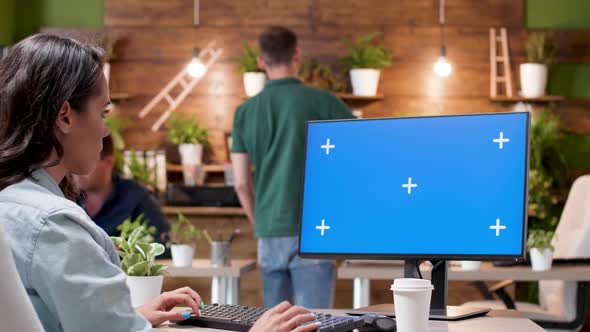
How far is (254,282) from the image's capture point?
6266mm

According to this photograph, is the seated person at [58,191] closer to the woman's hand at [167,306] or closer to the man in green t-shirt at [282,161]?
the woman's hand at [167,306]

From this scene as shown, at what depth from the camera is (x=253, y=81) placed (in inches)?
251

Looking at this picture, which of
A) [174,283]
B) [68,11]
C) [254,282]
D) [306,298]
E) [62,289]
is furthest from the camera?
[68,11]

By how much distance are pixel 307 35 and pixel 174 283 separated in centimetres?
239

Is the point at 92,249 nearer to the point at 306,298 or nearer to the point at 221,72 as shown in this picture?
the point at 306,298

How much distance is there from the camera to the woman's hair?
1.54 metres

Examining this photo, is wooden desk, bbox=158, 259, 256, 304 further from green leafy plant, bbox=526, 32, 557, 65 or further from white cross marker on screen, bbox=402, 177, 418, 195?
green leafy plant, bbox=526, 32, 557, 65

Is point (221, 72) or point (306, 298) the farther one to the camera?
point (221, 72)

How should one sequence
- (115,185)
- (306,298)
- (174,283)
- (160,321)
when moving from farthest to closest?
1. (174,283)
2. (115,185)
3. (306,298)
4. (160,321)

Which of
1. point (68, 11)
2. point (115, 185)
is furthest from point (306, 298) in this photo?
point (68, 11)

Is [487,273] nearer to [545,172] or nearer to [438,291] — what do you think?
[438,291]

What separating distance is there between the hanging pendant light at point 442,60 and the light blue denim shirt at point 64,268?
502 centimetres

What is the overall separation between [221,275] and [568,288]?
145 centimetres

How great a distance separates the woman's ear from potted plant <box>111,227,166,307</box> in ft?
1.94
